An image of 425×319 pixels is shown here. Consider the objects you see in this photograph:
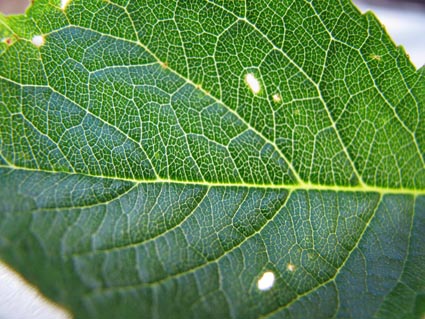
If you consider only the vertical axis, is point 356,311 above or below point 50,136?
below

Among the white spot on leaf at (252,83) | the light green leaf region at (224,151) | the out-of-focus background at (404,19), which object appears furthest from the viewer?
the out-of-focus background at (404,19)

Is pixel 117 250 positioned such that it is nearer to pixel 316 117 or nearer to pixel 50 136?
pixel 50 136

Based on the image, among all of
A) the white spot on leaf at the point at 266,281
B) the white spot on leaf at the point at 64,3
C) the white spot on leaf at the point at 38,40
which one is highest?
the white spot on leaf at the point at 64,3

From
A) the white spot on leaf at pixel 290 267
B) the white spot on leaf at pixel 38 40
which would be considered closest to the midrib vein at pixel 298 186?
the white spot on leaf at pixel 290 267

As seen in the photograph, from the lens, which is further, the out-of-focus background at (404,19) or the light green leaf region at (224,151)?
the out-of-focus background at (404,19)

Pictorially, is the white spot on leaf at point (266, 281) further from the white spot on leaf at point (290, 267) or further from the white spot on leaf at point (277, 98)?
the white spot on leaf at point (277, 98)

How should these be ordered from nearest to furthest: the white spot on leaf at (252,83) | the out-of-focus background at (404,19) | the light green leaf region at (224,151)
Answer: the light green leaf region at (224,151) → the white spot on leaf at (252,83) → the out-of-focus background at (404,19)

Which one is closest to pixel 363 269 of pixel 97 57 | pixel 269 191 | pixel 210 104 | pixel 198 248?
pixel 269 191

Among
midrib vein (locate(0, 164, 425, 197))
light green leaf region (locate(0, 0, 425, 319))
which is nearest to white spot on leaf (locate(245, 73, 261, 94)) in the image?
light green leaf region (locate(0, 0, 425, 319))
